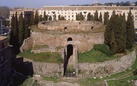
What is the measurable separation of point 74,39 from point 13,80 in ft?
26.8

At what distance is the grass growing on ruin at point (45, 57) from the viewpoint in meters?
26.0

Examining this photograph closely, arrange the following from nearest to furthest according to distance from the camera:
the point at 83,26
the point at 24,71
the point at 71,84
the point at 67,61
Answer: the point at 71,84
the point at 24,71
the point at 67,61
the point at 83,26

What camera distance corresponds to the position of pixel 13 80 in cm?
2469

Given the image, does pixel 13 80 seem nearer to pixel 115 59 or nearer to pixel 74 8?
pixel 115 59

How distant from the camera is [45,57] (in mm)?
26672

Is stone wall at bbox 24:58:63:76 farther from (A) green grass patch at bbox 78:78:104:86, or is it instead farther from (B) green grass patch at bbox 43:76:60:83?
(A) green grass patch at bbox 78:78:104:86

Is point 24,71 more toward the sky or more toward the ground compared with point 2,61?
more toward the ground

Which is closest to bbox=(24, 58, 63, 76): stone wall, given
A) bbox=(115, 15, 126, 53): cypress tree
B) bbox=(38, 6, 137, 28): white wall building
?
bbox=(115, 15, 126, 53): cypress tree

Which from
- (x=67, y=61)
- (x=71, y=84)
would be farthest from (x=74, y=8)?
(x=71, y=84)

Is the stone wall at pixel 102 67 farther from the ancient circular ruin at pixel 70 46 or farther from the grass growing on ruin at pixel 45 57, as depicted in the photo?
the grass growing on ruin at pixel 45 57

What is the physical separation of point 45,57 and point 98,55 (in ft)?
18.5

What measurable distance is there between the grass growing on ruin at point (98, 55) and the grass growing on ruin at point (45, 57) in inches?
91.7

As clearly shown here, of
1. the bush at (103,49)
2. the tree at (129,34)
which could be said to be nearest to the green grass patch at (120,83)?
the bush at (103,49)

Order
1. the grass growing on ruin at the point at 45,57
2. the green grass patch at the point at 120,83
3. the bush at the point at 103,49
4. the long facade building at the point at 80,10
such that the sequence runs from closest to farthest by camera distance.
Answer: the green grass patch at the point at 120,83, the grass growing on ruin at the point at 45,57, the bush at the point at 103,49, the long facade building at the point at 80,10
